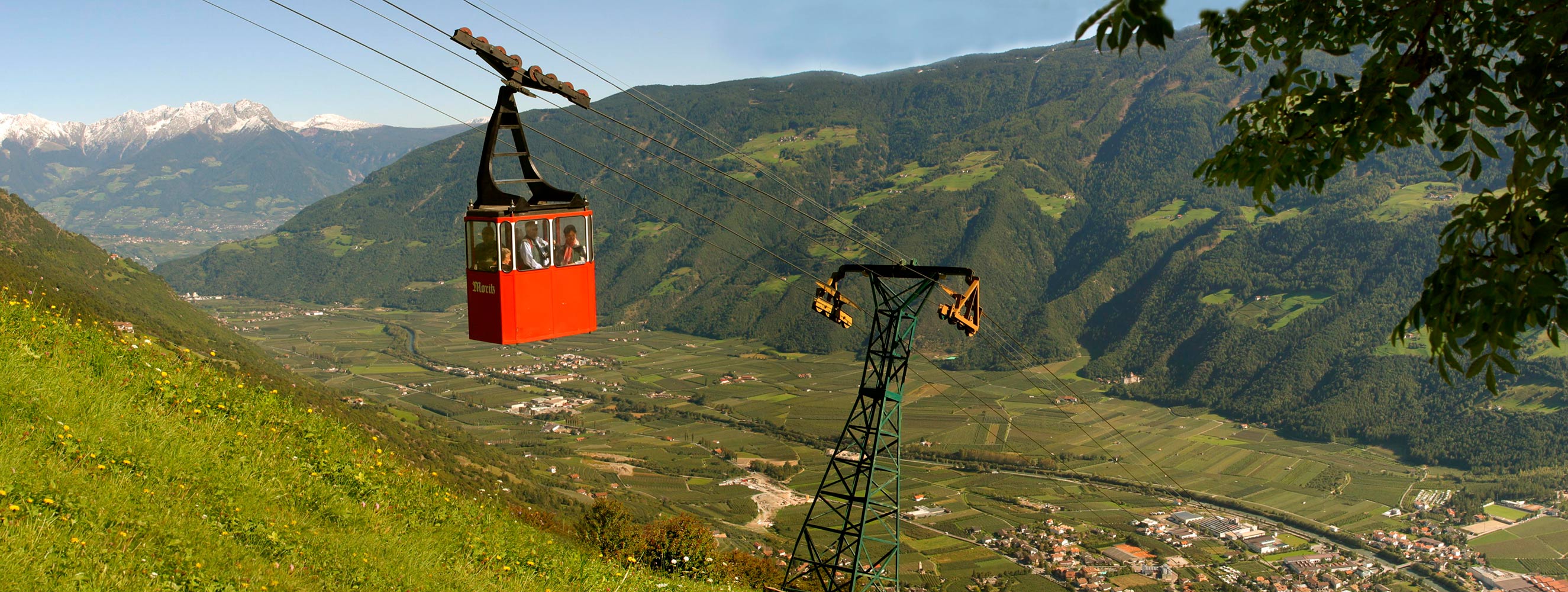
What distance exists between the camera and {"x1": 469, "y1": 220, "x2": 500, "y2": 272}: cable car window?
1357 cm

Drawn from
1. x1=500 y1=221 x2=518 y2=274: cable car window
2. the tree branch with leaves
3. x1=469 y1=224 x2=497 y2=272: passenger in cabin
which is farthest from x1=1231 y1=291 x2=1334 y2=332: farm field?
the tree branch with leaves

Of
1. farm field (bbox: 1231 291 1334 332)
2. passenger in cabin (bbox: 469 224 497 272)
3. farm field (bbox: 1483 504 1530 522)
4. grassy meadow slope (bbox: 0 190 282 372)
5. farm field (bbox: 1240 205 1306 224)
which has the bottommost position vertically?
farm field (bbox: 1483 504 1530 522)

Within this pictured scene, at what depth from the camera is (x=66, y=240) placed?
397 feet

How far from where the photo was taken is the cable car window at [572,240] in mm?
14383

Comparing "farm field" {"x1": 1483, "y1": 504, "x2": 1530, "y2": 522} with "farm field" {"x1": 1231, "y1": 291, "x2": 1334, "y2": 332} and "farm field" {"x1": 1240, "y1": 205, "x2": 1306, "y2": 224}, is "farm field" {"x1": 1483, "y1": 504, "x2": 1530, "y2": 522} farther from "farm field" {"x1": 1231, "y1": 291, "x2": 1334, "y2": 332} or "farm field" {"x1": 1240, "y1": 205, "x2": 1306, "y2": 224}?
"farm field" {"x1": 1240, "y1": 205, "x2": 1306, "y2": 224}

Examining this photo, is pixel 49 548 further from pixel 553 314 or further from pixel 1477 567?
pixel 1477 567

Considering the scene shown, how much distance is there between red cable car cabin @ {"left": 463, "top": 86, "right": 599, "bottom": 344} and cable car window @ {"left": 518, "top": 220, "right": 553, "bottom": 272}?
0.01 meters

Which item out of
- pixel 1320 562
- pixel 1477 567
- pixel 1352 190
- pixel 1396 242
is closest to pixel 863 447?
pixel 1320 562

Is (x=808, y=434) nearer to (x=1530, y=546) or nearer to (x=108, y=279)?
(x=1530, y=546)

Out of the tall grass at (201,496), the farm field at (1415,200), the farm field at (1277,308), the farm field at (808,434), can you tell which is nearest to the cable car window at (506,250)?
the tall grass at (201,496)

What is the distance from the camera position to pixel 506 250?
13562 mm

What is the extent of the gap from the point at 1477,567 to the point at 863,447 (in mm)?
78434

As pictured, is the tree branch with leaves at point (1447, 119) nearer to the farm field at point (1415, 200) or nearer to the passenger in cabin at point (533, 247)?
the passenger in cabin at point (533, 247)

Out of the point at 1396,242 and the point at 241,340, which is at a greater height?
the point at 1396,242
